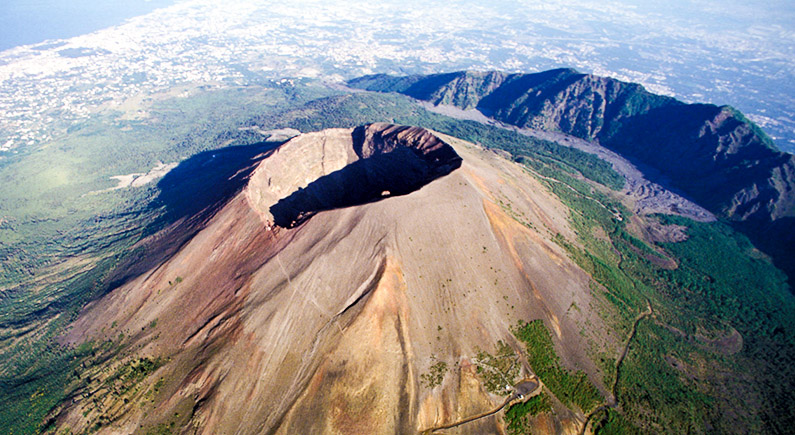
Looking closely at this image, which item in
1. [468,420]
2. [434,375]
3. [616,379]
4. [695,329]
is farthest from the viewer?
[695,329]

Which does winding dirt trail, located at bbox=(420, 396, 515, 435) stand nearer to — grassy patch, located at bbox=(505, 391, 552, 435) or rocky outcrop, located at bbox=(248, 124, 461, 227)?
grassy patch, located at bbox=(505, 391, 552, 435)

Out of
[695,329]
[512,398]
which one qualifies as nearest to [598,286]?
[695,329]

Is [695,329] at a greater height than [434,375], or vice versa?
[434,375]

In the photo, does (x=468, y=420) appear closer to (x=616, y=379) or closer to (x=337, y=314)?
(x=337, y=314)

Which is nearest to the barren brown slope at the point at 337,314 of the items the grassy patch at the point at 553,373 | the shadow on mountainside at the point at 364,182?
the grassy patch at the point at 553,373

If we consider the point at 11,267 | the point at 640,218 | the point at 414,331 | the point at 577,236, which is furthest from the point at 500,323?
the point at 11,267

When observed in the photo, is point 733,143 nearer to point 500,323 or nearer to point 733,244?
point 733,244
